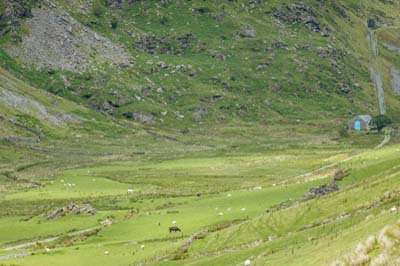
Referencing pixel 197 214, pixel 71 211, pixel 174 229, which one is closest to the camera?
pixel 174 229

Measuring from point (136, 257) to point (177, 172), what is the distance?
297 ft

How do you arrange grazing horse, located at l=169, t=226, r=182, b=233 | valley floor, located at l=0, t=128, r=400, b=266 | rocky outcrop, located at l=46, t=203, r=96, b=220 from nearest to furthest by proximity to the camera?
valley floor, located at l=0, t=128, r=400, b=266
grazing horse, located at l=169, t=226, r=182, b=233
rocky outcrop, located at l=46, t=203, r=96, b=220

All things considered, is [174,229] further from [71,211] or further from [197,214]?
[71,211]

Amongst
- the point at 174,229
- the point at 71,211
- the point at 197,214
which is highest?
the point at 174,229

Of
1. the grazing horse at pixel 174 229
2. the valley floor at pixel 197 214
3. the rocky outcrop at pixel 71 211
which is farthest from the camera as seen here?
the rocky outcrop at pixel 71 211

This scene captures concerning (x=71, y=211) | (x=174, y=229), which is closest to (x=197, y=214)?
(x=174, y=229)

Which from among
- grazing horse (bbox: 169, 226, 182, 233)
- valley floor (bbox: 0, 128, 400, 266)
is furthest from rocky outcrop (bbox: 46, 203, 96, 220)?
grazing horse (bbox: 169, 226, 182, 233)

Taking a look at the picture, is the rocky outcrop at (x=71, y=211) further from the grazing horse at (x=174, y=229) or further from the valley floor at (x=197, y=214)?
the grazing horse at (x=174, y=229)

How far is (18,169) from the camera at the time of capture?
169 metres

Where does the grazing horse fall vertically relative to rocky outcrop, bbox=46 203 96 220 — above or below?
above

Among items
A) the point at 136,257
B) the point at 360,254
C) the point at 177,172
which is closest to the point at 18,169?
the point at 177,172

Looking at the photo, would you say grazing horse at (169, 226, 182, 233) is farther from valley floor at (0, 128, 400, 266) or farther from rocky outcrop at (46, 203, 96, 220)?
rocky outcrop at (46, 203, 96, 220)

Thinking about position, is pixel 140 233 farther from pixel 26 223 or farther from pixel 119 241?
pixel 26 223

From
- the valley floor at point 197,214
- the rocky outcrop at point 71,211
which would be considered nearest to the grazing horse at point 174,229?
the valley floor at point 197,214
